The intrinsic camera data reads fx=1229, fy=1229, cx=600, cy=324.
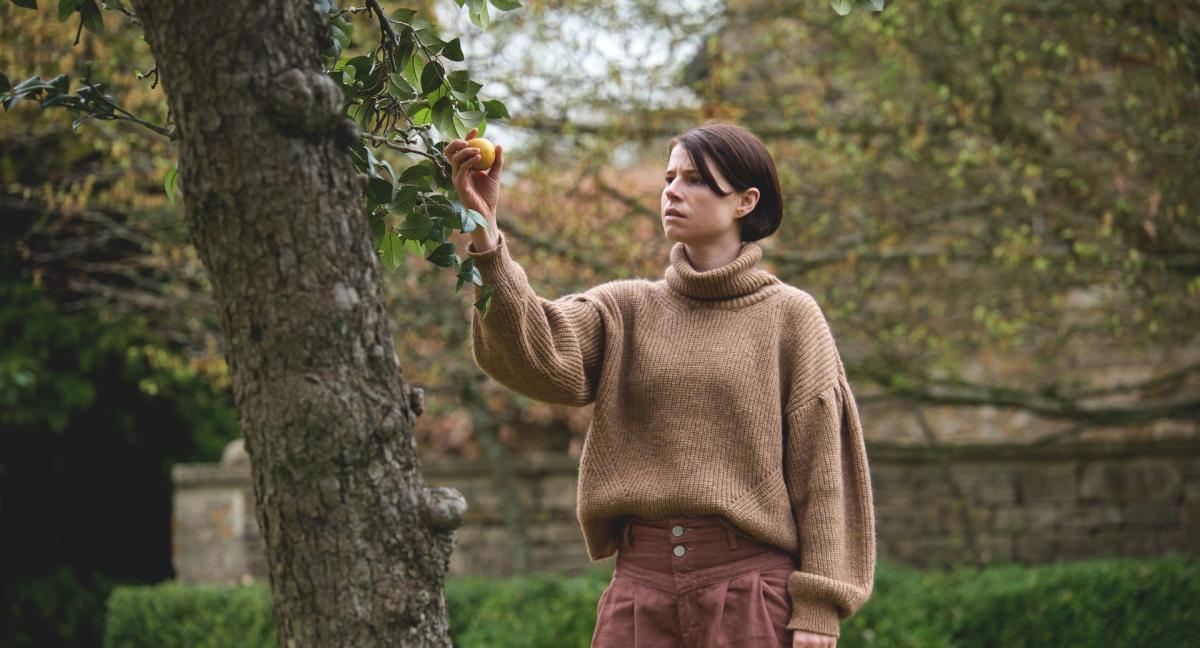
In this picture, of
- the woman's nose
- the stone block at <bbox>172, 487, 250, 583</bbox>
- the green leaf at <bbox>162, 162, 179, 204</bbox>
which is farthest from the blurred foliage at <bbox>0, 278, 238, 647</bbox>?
the woman's nose

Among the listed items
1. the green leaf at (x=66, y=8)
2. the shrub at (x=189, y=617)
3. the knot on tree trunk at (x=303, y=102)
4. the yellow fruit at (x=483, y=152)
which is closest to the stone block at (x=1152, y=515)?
the shrub at (x=189, y=617)

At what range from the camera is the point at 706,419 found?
7.87ft

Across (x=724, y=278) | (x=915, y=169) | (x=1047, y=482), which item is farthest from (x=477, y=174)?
(x=1047, y=482)

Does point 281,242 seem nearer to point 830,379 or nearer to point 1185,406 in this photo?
point 830,379

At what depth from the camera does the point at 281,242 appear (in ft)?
5.99

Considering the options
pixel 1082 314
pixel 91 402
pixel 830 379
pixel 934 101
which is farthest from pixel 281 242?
pixel 1082 314

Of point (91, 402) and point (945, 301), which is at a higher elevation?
point (945, 301)

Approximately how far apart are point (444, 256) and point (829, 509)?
0.91 meters

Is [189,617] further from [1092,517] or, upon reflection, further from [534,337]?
[1092,517]

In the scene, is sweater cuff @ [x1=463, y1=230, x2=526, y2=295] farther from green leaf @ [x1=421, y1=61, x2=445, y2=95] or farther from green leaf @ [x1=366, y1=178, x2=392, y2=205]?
green leaf @ [x1=421, y1=61, x2=445, y2=95]

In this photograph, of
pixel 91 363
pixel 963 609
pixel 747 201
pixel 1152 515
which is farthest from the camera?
pixel 91 363

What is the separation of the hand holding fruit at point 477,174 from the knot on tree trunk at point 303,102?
1.09ft

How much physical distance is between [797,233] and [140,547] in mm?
4957

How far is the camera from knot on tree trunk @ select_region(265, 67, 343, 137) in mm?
1787
